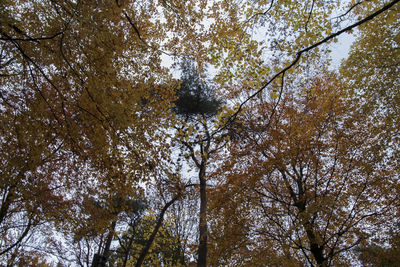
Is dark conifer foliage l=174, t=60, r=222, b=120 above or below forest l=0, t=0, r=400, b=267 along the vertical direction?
above

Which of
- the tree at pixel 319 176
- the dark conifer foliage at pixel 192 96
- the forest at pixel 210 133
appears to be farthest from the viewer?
the dark conifer foliage at pixel 192 96

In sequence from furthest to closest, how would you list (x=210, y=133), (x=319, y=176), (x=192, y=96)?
(x=192, y=96) < (x=319, y=176) < (x=210, y=133)

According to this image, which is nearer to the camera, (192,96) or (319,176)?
(319,176)

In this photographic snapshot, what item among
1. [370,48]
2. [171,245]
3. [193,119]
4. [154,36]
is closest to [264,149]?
[193,119]

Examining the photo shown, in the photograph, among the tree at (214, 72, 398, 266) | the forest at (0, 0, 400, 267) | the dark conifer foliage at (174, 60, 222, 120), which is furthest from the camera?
the dark conifer foliage at (174, 60, 222, 120)

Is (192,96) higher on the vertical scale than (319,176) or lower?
higher

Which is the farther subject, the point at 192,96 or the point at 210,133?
the point at 192,96

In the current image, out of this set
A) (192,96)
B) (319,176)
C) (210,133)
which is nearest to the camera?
(210,133)

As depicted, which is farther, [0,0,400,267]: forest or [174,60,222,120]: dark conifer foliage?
[174,60,222,120]: dark conifer foliage

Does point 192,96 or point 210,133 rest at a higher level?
point 192,96

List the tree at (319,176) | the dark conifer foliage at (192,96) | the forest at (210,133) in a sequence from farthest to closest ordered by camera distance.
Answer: the dark conifer foliage at (192,96) < the tree at (319,176) < the forest at (210,133)

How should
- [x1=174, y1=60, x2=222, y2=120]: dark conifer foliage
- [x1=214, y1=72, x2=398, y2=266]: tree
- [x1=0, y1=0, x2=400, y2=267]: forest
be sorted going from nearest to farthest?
[x1=0, y1=0, x2=400, y2=267]: forest
[x1=214, y1=72, x2=398, y2=266]: tree
[x1=174, y1=60, x2=222, y2=120]: dark conifer foliage

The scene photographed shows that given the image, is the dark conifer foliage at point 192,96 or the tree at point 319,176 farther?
the dark conifer foliage at point 192,96

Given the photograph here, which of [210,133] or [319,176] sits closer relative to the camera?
[210,133]
